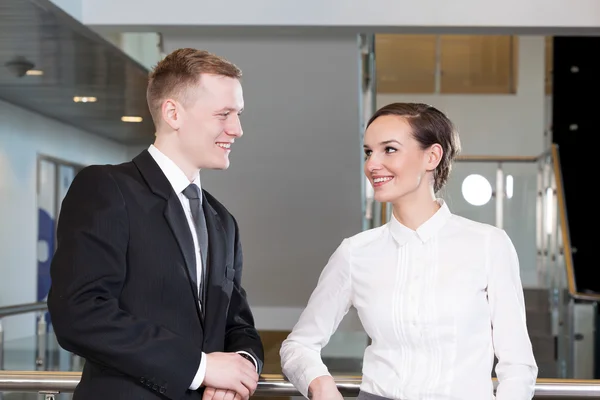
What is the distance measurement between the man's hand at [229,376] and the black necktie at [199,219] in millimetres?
168

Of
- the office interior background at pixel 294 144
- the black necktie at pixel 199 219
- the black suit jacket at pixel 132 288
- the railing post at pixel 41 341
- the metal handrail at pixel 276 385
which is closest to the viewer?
the black suit jacket at pixel 132 288

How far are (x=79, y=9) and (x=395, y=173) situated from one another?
13.6 feet

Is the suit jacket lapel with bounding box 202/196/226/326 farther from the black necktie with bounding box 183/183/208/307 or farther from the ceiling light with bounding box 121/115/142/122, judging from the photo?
the ceiling light with bounding box 121/115/142/122

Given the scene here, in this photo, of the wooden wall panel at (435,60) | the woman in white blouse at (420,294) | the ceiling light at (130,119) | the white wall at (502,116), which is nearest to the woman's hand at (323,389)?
the woman in white blouse at (420,294)

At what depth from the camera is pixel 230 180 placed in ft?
24.3

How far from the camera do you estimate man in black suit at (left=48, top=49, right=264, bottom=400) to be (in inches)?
68.2

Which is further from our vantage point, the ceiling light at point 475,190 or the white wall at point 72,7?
the ceiling light at point 475,190

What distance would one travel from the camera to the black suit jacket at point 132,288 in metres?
1.72

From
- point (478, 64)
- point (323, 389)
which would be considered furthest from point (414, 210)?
point (478, 64)

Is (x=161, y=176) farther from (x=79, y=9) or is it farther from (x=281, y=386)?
(x=79, y=9)

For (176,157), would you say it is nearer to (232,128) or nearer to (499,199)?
(232,128)

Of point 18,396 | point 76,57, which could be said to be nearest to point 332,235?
point 76,57

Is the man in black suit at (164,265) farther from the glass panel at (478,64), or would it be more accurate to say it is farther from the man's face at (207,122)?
the glass panel at (478,64)

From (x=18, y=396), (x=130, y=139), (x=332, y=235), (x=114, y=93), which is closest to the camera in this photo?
(x=18, y=396)
